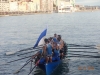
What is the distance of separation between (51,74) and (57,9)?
172 m

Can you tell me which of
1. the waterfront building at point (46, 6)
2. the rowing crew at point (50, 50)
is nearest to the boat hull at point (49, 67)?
the rowing crew at point (50, 50)

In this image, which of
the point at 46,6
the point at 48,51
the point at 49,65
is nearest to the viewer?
the point at 49,65

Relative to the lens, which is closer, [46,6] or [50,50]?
[50,50]

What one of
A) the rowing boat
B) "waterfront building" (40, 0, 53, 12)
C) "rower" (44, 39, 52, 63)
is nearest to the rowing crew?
"rower" (44, 39, 52, 63)

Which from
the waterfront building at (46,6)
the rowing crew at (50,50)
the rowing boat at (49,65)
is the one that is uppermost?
the rowing crew at (50,50)

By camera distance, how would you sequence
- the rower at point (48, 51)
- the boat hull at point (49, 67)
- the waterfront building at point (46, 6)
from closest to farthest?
the boat hull at point (49, 67) → the rower at point (48, 51) → the waterfront building at point (46, 6)

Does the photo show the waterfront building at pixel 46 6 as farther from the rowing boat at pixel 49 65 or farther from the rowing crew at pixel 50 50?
A: the rowing boat at pixel 49 65

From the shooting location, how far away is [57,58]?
18453 mm

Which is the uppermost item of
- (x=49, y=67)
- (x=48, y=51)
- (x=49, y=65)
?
(x=48, y=51)

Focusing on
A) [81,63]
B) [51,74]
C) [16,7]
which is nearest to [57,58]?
[51,74]

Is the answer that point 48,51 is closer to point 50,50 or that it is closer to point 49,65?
point 50,50

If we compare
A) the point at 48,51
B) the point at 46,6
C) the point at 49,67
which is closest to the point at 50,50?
the point at 48,51

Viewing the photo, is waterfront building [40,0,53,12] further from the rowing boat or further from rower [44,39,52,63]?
rower [44,39,52,63]

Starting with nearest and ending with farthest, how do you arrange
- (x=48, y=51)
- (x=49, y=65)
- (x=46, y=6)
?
(x=49, y=65)
(x=48, y=51)
(x=46, y=6)
